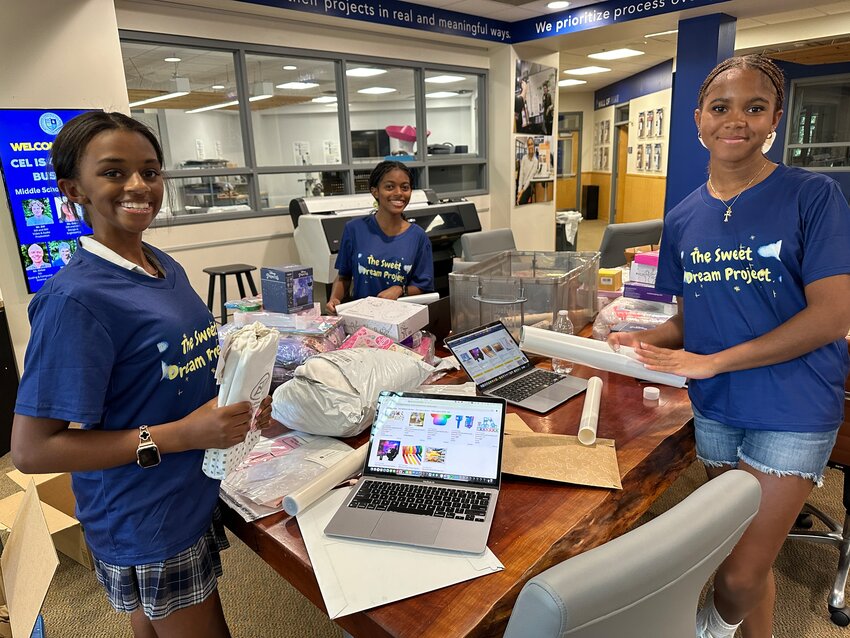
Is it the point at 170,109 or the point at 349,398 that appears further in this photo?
the point at 170,109

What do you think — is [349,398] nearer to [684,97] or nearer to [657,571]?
[657,571]

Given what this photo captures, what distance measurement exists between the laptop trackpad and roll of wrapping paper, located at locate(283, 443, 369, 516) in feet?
0.53

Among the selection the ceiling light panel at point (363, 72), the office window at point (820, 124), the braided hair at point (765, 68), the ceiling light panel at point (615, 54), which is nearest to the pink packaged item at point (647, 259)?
the braided hair at point (765, 68)

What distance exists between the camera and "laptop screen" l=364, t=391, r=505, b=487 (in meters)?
1.24

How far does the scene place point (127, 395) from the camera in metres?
1.05

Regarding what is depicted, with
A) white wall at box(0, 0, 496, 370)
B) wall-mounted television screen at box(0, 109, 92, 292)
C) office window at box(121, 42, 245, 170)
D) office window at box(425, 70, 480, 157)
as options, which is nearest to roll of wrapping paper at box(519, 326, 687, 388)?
white wall at box(0, 0, 496, 370)

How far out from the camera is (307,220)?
4.25 m

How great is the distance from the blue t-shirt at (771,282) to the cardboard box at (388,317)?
→ 2.99 ft

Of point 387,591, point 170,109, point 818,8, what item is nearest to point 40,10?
point 170,109

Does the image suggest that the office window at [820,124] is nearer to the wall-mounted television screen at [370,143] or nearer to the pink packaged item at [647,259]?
the wall-mounted television screen at [370,143]

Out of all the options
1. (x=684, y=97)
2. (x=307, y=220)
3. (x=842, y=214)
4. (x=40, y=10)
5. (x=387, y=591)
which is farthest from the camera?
(x=684, y=97)

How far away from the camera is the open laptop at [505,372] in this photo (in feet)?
5.63

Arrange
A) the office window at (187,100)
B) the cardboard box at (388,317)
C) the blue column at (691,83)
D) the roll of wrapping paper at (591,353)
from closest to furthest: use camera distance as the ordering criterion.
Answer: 1. the roll of wrapping paper at (591,353)
2. the cardboard box at (388,317)
3. the office window at (187,100)
4. the blue column at (691,83)

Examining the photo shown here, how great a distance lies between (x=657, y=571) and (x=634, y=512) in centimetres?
55
